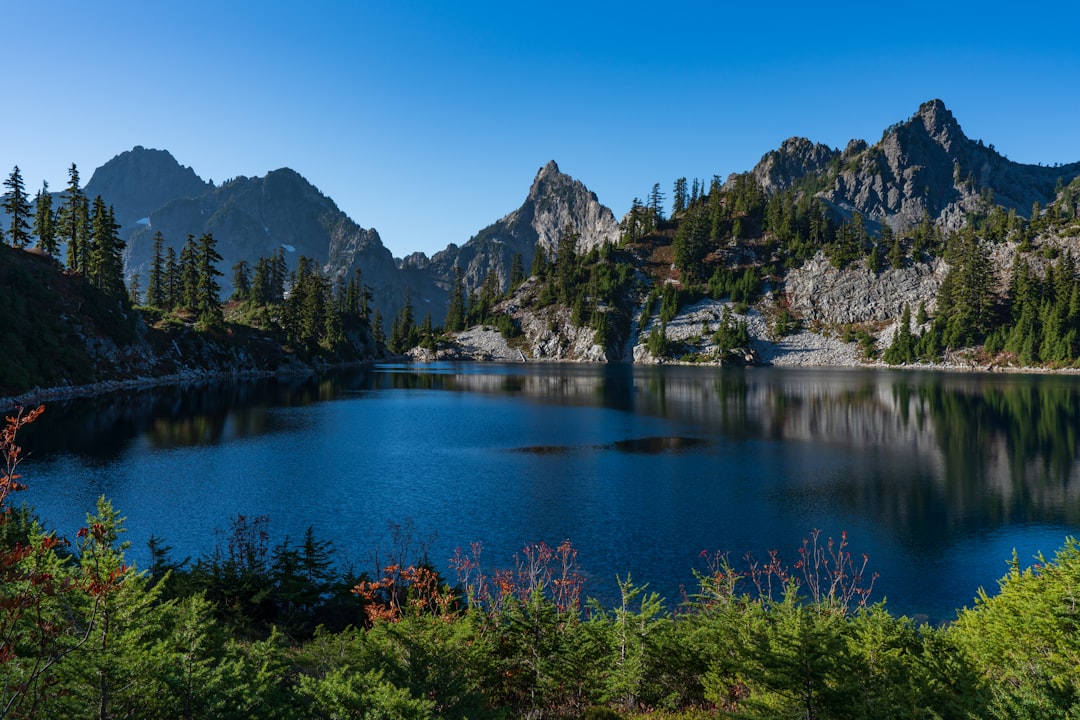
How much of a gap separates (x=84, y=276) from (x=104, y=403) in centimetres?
3813

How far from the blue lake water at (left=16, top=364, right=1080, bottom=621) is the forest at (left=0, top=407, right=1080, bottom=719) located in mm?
12831

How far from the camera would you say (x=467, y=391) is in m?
120

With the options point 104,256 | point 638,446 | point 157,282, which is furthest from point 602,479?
point 157,282

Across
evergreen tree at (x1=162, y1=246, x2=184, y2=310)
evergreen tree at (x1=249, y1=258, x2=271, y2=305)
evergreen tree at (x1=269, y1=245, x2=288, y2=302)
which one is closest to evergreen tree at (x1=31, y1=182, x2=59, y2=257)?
evergreen tree at (x1=162, y1=246, x2=184, y2=310)

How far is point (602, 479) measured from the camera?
50.0 metres

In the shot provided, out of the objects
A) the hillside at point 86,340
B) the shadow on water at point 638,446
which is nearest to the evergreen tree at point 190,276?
the hillside at point 86,340

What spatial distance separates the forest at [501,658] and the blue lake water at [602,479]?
42.1 ft

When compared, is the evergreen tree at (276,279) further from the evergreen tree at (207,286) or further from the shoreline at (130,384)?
the evergreen tree at (207,286)

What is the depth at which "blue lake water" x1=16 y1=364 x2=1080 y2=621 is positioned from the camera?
3400cm

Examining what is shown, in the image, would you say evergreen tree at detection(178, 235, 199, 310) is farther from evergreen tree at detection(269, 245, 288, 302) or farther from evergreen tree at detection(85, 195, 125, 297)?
evergreen tree at detection(269, 245, 288, 302)

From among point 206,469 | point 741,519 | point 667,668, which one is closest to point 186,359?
point 206,469

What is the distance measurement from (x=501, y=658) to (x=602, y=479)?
35.1 meters

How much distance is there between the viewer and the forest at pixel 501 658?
826 centimetres

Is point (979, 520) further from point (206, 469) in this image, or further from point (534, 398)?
point (534, 398)
